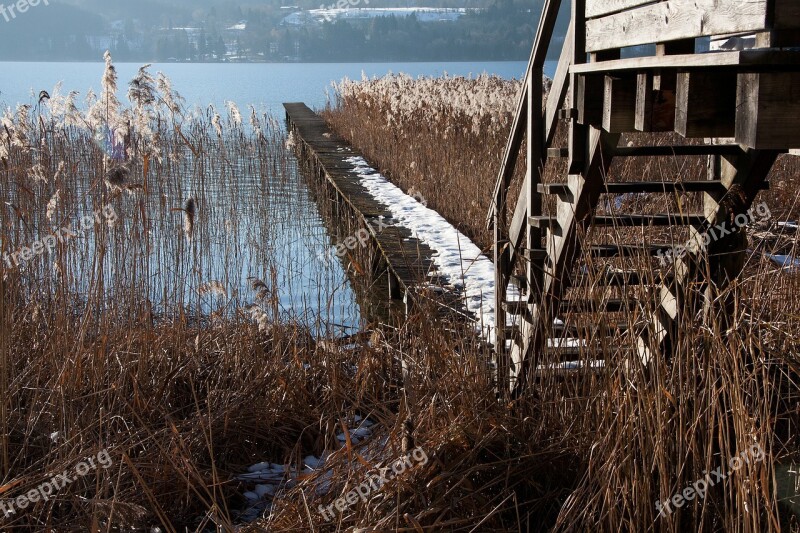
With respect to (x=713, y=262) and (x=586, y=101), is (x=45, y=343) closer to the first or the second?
(x=586, y=101)

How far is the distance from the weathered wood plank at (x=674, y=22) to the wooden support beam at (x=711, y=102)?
0.38 ft

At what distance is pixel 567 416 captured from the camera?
2928 millimetres

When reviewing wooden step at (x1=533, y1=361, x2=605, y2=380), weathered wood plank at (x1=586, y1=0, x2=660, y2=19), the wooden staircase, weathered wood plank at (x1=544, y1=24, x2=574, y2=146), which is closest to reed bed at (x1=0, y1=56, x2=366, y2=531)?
wooden step at (x1=533, y1=361, x2=605, y2=380)

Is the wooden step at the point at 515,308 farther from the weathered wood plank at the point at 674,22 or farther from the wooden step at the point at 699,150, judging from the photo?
the weathered wood plank at the point at 674,22

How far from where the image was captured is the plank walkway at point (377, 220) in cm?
469

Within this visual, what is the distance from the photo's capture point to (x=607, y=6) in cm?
303

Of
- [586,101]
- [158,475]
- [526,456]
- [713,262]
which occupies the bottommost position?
[158,475]

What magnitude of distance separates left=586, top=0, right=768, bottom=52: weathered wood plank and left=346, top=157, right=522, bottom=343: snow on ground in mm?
979

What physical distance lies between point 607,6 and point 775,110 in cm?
122

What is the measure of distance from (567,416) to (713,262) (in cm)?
101

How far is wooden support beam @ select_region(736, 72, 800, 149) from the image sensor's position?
193 cm

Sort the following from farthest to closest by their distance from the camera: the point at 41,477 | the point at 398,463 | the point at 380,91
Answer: the point at 380,91
the point at 41,477
the point at 398,463

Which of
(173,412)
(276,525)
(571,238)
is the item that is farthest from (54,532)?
(571,238)

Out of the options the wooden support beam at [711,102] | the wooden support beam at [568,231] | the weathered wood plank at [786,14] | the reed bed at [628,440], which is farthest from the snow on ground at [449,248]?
the weathered wood plank at [786,14]
